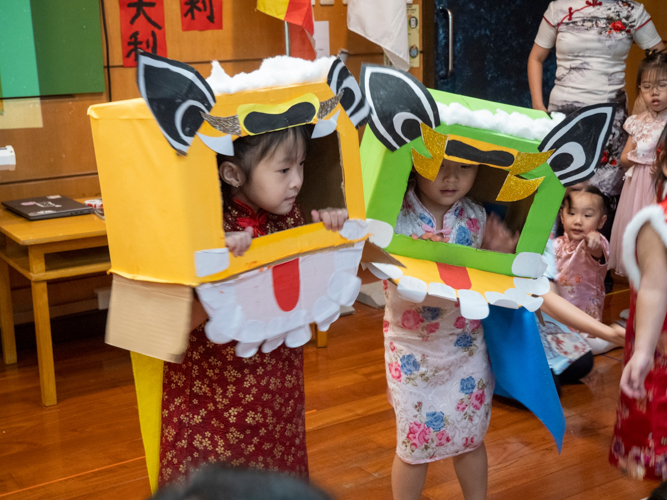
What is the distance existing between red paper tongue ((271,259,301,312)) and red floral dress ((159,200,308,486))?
0.44 feet

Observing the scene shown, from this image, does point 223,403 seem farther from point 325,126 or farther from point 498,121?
point 498,121

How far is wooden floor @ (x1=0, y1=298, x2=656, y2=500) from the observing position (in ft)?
6.47

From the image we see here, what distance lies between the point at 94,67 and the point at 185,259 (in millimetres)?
2115

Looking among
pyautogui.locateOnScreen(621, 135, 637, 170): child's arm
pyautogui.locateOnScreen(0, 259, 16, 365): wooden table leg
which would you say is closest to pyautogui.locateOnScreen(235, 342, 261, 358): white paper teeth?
pyautogui.locateOnScreen(0, 259, 16, 365): wooden table leg

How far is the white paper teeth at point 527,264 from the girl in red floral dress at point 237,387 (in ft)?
1.29

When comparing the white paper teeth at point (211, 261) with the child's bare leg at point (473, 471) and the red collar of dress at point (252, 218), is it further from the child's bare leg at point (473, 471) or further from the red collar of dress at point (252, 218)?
the child's bare leg at point (473, 471)

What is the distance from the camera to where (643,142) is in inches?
127

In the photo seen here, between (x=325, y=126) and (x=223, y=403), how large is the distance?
530mm

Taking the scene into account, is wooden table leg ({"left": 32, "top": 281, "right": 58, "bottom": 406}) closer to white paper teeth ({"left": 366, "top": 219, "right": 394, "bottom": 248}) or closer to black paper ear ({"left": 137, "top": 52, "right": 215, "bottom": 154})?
white paper teeth ({"left": 366, "top": 219, "right": 394, "bottom": 248})

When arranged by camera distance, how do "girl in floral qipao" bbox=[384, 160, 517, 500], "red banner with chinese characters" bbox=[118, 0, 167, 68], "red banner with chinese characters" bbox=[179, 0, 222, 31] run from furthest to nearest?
"red banner with chinese characters" bbox=[179, 0, 222, 31]
"red banner with chinese characters" bbox=[118, 0, 167, 68]
"girl in floral qipao" bbox=[384, 160, 517, 500]

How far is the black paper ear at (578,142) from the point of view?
138cm

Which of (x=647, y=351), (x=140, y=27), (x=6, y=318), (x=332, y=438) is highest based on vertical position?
(x=140, y=27)

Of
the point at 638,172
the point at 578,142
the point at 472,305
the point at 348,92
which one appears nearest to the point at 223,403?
the point at 472,305

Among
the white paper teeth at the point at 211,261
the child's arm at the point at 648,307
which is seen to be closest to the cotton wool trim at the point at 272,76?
the white paper teeth at the point at 211,261
